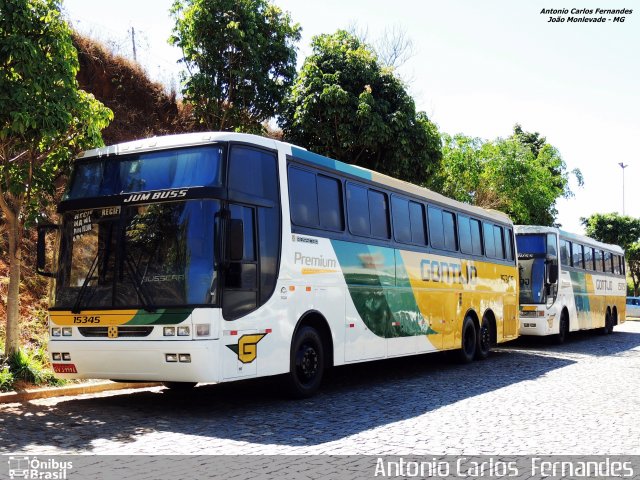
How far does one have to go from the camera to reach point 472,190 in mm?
37656

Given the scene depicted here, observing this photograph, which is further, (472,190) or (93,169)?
(472,190)

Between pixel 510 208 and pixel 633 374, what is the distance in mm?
24747

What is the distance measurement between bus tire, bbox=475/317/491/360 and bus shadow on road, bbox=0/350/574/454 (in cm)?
312

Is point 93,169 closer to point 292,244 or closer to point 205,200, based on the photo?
point 205,200

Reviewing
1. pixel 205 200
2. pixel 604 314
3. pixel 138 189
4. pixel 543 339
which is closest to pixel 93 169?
pixel 138 189

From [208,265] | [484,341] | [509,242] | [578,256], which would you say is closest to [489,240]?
[509,242]

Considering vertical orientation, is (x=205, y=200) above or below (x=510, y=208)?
below

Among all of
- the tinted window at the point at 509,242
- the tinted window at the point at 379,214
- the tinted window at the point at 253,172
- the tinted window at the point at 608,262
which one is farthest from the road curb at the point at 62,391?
the tinted window at the point at 608,262

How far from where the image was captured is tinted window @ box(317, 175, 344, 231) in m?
11.1

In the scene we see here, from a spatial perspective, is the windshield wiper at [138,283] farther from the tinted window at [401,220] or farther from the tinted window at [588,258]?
the tinted window at [588,258]

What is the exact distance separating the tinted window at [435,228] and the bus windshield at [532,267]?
287 inches

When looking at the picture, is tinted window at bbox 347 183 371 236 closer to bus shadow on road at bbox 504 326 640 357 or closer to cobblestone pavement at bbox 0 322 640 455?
cobblestone pavement at bbox 0 322 640 455

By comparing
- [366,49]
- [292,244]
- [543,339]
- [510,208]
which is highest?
[366,49]

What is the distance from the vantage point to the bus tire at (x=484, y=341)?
17344 millimetres
